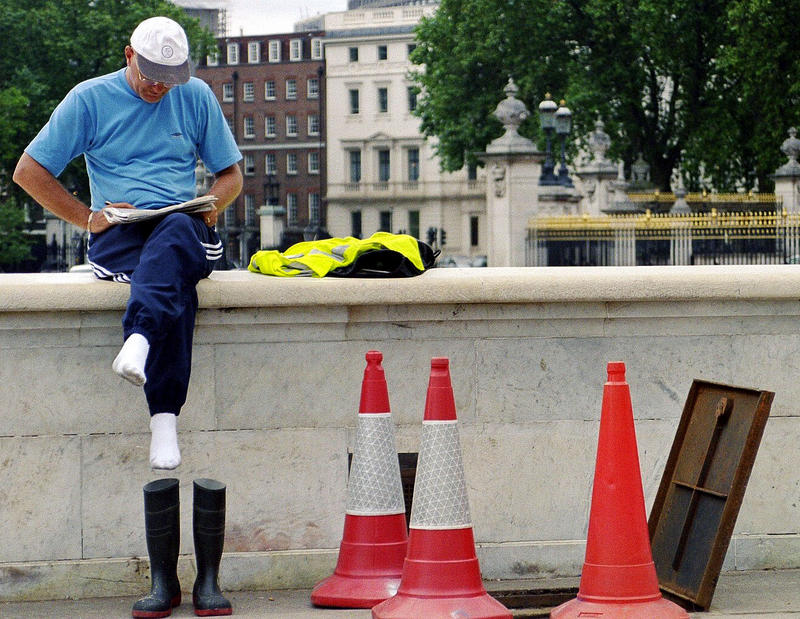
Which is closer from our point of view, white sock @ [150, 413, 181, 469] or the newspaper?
white sock @ [150, 413, 181, 469]

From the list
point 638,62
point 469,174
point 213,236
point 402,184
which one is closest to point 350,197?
point 402,184

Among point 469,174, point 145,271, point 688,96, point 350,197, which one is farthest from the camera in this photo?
point 350,197

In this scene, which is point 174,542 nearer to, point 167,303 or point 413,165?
point 167,303

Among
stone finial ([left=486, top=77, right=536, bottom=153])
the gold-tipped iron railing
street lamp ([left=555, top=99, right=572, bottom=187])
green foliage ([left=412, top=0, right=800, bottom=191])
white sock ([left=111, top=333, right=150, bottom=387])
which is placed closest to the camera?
white sock ([left=111, top=333, right=150, bottom=387])

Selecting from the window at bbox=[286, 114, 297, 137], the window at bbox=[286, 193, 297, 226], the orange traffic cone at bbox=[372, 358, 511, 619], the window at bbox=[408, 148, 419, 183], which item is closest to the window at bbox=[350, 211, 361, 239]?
the window at bbox=[408, 148, 419, 183]

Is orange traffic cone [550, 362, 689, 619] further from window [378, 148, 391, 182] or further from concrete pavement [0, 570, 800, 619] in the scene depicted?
window [378, 148, 391, 182]

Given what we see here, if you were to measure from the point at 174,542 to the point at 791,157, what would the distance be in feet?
111

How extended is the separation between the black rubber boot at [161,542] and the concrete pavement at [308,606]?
102 mm

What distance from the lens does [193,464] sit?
20.1 feet

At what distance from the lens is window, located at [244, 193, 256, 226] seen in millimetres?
116812

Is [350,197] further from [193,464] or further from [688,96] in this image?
[193,464]

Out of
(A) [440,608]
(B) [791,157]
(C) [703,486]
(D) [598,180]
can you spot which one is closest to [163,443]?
(A) [440,608]

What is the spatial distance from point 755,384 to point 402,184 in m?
103

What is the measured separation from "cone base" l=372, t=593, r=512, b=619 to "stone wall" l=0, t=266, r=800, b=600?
924 mm
